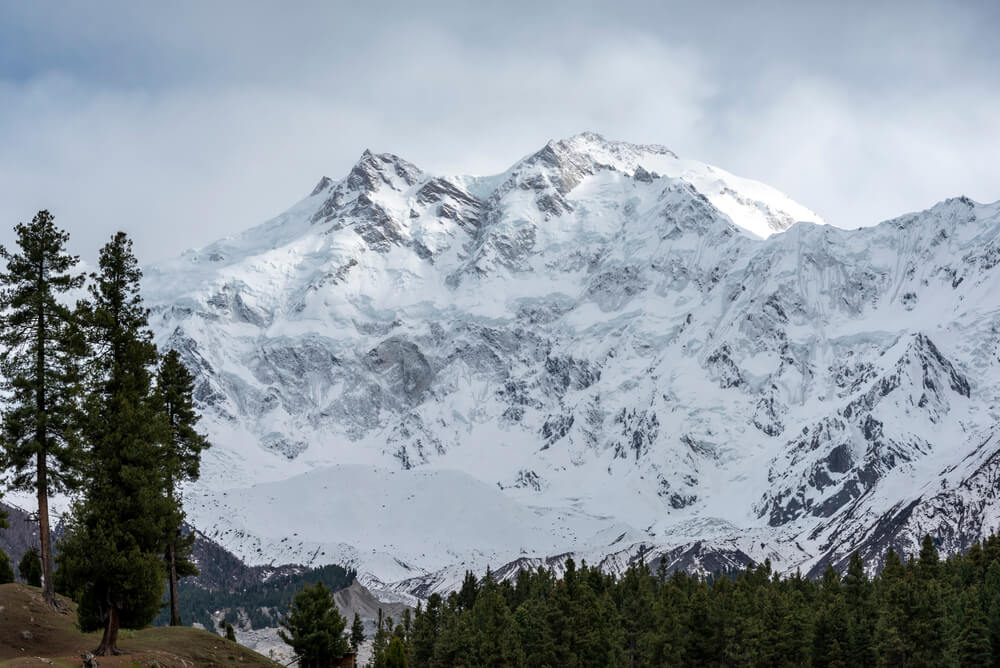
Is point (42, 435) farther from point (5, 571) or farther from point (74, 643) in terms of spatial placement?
point (5, 571)

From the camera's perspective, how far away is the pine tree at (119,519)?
5756cm

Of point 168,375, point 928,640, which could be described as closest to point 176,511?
point 168,375

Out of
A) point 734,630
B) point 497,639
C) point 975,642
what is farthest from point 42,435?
point 975,642

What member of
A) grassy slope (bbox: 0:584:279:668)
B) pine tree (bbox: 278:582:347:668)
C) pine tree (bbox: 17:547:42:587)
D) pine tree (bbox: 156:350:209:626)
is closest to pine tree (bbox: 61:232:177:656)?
grassy slope (bbox: 0:584:279:668)

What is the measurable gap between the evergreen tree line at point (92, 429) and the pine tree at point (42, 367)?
0.07 metres

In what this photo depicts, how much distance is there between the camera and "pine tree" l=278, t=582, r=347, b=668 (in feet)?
300

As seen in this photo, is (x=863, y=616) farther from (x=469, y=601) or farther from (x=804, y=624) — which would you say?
(x=469, y=601)

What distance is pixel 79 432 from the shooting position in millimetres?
64500

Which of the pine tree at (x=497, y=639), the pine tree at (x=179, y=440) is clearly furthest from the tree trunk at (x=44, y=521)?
the pine tree at (x=497, y=639)

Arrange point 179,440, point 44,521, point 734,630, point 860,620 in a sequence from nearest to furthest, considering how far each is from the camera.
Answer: point 44,521 → point 179,440 → point 734,630 → point 860,620

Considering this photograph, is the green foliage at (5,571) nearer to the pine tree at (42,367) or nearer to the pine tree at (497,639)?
the pine tree at (42,367)

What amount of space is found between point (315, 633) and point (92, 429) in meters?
34.7

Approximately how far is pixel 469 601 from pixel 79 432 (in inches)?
4187

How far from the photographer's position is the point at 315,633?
91.0 meters
